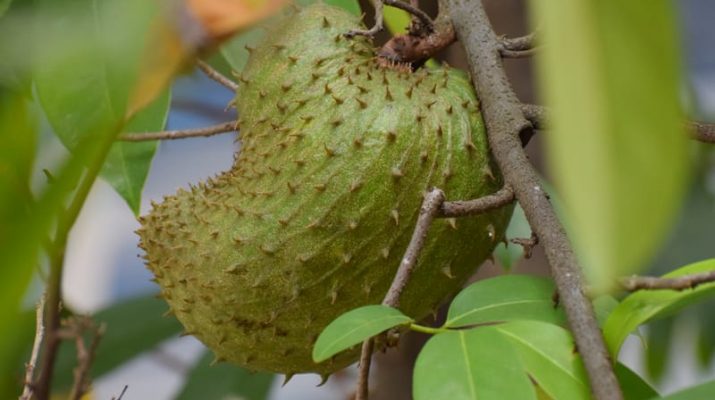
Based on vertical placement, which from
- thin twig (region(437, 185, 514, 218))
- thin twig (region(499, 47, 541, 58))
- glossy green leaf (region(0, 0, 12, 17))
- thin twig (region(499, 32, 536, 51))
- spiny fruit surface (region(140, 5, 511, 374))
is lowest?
spiny fruit surface (region(140, 5, 511, 374))

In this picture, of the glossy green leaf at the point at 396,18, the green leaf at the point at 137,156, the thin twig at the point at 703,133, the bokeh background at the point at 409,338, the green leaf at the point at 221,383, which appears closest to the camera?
the thin twig at the point at 703,133

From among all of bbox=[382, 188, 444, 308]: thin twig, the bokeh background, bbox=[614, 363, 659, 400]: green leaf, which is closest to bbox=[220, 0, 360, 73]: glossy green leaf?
the bokeh background

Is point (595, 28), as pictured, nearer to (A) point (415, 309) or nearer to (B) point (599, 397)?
(B) point (599, 397)

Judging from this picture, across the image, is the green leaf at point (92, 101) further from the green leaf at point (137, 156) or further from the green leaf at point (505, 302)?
the green leaf at point (505, 302)

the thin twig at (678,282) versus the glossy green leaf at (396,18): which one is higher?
the thin twig at (678,282)

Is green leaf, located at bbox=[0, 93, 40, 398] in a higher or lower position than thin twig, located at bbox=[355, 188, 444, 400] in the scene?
higher

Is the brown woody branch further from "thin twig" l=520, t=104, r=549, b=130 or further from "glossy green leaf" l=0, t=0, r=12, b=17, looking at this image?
"glossy green leaf" l=0, t=0, r=12, b=17

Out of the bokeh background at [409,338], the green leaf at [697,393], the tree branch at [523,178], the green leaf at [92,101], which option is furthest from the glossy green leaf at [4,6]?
the green leaf at [697,393]
